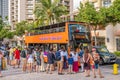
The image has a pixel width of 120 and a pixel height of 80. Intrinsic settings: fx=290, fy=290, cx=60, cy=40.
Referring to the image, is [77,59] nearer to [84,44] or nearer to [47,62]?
[47,62]

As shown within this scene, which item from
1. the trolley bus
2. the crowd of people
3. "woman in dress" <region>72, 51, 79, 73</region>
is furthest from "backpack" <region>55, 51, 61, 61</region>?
the trolley bus

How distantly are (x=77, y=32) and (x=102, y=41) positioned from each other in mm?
29887

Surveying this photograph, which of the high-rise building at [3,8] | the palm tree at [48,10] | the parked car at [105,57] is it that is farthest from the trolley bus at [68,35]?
the high-rise building at [3,8]

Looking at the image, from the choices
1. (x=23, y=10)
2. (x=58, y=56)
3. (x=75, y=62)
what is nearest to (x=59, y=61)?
(x=58, y=56)

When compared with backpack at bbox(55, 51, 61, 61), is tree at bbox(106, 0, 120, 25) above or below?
above

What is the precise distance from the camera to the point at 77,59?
18859 millimetres

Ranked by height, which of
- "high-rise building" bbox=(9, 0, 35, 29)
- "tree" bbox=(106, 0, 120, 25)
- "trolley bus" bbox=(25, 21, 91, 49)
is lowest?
"trolley bus" bbox=(25, 21, 91, 49)

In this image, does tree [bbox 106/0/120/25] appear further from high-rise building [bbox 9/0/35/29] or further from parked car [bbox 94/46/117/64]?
high-rise building [bbox 9/0/35/29]

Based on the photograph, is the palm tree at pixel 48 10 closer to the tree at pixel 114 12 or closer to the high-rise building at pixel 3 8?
the tree at pixel 114 12

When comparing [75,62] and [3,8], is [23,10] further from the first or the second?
[75,62]

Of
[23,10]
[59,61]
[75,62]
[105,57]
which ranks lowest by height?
[105,57]

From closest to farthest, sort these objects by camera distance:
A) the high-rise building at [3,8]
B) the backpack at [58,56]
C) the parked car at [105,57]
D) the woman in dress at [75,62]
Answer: the backpack at [58,56]
the woman in dress at [75,62]
the parked car at [105,57]
the high-rise building at [3,8]

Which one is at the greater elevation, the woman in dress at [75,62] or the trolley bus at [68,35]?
the trolley bus at [68,35]

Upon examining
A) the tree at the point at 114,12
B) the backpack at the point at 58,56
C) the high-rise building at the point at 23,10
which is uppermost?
the high-rise building at the point at 23,10
